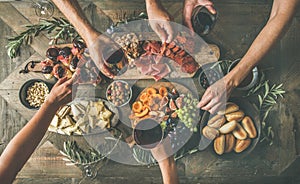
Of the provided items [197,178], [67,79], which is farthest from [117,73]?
[197,178]

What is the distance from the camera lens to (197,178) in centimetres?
217

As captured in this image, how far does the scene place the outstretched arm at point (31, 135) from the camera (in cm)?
178

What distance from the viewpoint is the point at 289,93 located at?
2.19 metres

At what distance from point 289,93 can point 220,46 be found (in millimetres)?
451

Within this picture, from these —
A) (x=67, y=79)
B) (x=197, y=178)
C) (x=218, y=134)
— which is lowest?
(x=197, y=178)

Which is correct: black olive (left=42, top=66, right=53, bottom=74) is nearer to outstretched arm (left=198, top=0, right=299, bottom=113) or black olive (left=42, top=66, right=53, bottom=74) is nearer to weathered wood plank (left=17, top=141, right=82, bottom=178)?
weathered wood plank (left=17, top=141, right=82, bottom=178)

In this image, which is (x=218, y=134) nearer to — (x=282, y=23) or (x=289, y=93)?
(x=289, y=93)

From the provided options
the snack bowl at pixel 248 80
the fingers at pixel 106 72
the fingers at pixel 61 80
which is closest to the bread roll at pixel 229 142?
the snack bowl at pixel 248 80

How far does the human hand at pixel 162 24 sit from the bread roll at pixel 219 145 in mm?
567

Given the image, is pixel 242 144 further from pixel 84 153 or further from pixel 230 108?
pixel 84 153

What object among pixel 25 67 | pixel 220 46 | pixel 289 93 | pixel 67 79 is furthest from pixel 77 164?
pixel 289 93

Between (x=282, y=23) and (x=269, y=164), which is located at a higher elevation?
(x=282, y=23)

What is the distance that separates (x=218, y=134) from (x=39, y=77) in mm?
1001

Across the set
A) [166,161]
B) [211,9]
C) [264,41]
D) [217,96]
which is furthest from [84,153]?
[264,41]
